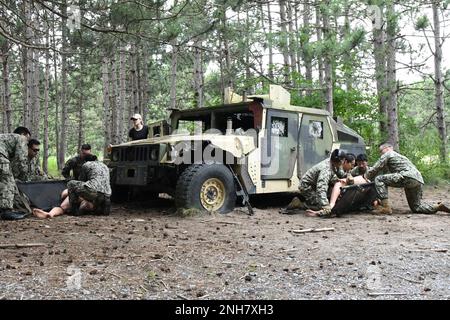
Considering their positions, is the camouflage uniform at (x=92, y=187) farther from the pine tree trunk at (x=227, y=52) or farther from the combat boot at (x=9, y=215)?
the pine tree trunk at (x=227, y=52)

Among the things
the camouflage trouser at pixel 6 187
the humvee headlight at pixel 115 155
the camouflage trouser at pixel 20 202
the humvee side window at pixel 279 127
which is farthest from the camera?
the humvee side window at pixel 279 127

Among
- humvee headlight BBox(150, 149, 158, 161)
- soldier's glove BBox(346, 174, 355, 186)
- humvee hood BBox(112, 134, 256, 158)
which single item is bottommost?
soldier's glove BBox(346, 174, 355, 186)

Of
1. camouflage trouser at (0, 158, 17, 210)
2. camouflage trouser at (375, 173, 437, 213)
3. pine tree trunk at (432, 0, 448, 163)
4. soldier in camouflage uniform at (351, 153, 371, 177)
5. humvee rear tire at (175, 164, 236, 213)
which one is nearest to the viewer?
camouflage trouser at (0, 158, 17, 210)

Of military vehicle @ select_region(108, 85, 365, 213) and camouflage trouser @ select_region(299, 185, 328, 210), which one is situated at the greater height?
military vehicle @ select_region(108, 85, 365, 213)

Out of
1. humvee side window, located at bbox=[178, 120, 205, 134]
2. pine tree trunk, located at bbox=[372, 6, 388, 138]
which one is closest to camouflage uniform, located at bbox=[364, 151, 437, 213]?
humvee side window, located at bbox=[178, 120, 205, 134]

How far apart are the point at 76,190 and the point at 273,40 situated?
7038 millimetres

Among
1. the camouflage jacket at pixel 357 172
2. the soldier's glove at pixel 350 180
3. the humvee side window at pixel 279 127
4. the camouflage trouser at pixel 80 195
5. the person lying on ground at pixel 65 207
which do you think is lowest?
the person lying on ground at pixel 65 207

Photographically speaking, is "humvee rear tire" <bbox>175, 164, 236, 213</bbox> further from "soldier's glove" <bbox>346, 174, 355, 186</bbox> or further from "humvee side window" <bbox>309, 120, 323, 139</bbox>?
"humvee side window" <bbox>309, 120, 323, 139</bbox>

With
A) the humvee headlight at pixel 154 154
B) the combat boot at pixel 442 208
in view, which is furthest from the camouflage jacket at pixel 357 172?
the humvee headlight at pixel 154 154

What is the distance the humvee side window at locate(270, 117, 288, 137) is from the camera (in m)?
7.28

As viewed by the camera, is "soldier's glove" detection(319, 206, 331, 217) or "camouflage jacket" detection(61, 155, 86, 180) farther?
"camouflage jacket" detection(61, 155, 86, 180)

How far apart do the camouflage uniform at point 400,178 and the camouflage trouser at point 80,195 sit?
3.94 m

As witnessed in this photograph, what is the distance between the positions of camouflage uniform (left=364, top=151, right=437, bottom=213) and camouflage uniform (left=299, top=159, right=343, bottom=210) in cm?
61

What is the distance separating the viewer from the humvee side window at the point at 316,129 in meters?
7.90
